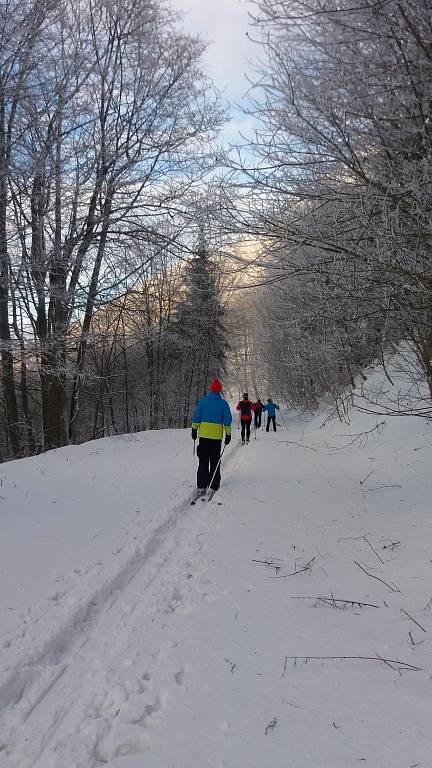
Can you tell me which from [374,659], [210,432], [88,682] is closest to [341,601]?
[374,659]

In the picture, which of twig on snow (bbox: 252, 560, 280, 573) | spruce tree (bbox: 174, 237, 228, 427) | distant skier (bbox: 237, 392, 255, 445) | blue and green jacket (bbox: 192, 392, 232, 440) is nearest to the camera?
twig on snow (bbox: 252, 560, 280, 573)

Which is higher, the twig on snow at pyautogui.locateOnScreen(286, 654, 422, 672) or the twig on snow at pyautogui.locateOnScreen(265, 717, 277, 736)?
the twig on snow at pyautogui.locateOnScreen(265, 717, 277, 736)

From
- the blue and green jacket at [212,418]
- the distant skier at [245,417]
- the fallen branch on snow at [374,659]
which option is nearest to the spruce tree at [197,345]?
the distant skier at [245,417]

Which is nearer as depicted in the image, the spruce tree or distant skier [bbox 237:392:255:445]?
distant skier [bbox 237:392:255:445]

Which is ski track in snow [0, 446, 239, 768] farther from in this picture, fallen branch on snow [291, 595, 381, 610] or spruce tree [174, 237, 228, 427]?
spruce tree [174, 237, 228, 427]

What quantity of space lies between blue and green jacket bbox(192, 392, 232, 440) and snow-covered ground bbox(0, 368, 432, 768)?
1.53m

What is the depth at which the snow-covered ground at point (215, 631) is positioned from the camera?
2330 mm

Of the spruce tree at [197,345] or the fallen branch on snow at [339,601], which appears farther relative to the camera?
the spruce tree at [197,345]

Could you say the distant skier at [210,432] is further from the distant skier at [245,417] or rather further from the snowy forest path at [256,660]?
the distant skier at [245,417]

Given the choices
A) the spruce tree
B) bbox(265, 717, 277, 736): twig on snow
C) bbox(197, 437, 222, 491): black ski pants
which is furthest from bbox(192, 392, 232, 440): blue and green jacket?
the spruce tree

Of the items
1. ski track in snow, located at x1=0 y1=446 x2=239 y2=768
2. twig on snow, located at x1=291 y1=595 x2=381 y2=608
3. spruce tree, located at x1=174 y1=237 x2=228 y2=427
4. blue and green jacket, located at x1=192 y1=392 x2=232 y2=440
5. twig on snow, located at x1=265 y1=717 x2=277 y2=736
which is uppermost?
spruce tree, located at x1=174 y1=237 x2=228 y2=427

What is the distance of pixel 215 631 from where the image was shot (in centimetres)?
349

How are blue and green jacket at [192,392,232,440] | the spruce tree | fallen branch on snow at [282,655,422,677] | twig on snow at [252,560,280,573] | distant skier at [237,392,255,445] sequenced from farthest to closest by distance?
the spruce tree, distant skier at [237,392,255,445], blue and green jacket at [192,392,232,440], twig on snow at [252,560,280,573], fallen branch on snow at [282,655,422,677]

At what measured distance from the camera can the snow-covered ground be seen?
2330 millimetres
